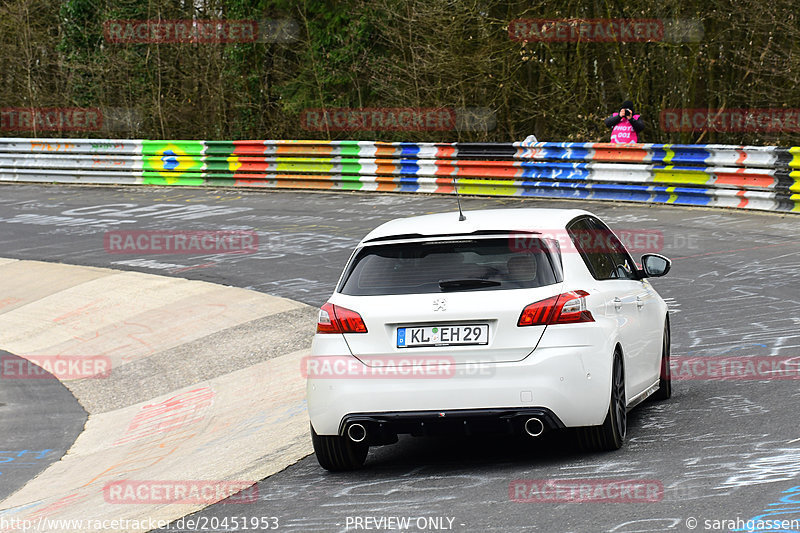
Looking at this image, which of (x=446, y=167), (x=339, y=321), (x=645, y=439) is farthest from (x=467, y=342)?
(x=446, y=167)

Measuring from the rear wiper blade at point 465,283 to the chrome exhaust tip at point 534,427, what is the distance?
80cm

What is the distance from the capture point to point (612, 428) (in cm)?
715

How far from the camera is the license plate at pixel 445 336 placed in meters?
6.88

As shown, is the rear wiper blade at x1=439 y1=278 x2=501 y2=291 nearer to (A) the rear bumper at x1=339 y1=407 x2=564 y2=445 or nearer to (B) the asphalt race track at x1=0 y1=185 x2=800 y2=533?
(A) the rear bumper at x1=339 y1=407 x2=564 y2=445

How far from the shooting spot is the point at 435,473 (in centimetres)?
729

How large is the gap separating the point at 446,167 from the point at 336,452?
18559 mm

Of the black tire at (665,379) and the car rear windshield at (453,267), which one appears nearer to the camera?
the car rear windshield at (453,267)

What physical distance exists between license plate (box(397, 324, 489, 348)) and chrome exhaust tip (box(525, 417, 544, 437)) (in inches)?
20.1

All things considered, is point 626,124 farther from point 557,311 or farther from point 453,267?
point 557,311

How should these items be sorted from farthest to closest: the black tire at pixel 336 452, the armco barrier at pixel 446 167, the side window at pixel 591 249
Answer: the armco barrier at pixel 446 167 → the side window at pixel 591 249 → the black tire at pixel 336 452

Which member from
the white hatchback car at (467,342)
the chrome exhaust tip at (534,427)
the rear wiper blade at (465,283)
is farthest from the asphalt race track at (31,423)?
the chrome exhaust tip at (534,427)

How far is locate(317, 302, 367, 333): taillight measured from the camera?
7.07m

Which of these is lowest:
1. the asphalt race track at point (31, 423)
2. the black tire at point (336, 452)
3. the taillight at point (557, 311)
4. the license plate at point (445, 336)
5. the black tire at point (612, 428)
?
the asphalt race track at point (31, 423)

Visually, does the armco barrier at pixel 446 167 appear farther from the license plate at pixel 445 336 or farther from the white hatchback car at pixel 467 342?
the license plate at pixel 445 336
